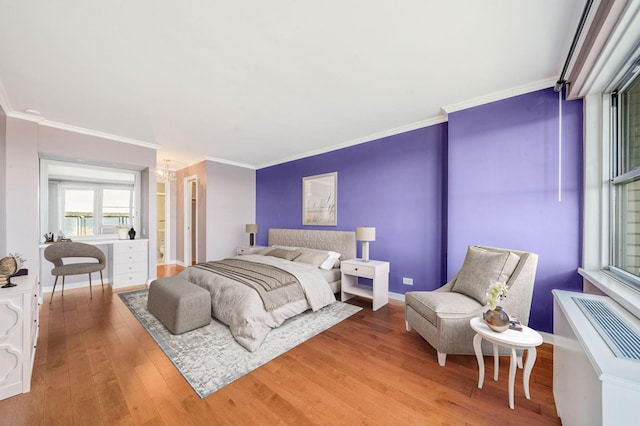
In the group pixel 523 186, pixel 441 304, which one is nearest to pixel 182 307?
pixel 441 304

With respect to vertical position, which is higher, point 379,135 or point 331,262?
point 379,135

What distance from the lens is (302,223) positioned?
5148 millimetres

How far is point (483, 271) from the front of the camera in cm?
229

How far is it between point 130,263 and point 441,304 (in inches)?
197

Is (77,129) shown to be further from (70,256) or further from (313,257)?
(313,257)

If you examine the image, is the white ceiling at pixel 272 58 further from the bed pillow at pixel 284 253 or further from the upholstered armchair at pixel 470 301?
the bed pillow at pixel 284 253

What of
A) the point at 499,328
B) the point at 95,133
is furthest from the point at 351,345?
the point at 95,133

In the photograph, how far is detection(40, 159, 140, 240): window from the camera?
396cm

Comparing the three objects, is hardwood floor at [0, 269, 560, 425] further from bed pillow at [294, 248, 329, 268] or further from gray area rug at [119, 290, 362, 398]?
bed pillow at [294, 248, 329, 268]

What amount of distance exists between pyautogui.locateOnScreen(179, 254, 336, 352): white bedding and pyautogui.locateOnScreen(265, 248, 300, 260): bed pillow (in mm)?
488

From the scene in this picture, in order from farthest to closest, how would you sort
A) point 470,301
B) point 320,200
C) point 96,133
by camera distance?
1. point 320,200
2. point 96,133
3. point 470,301

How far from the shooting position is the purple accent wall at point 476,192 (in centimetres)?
237

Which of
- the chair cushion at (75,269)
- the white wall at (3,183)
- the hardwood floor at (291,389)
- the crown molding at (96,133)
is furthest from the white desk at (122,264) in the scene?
the hardwood floor at (291,389)

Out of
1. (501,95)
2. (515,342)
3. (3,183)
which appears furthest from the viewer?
(3,183)
